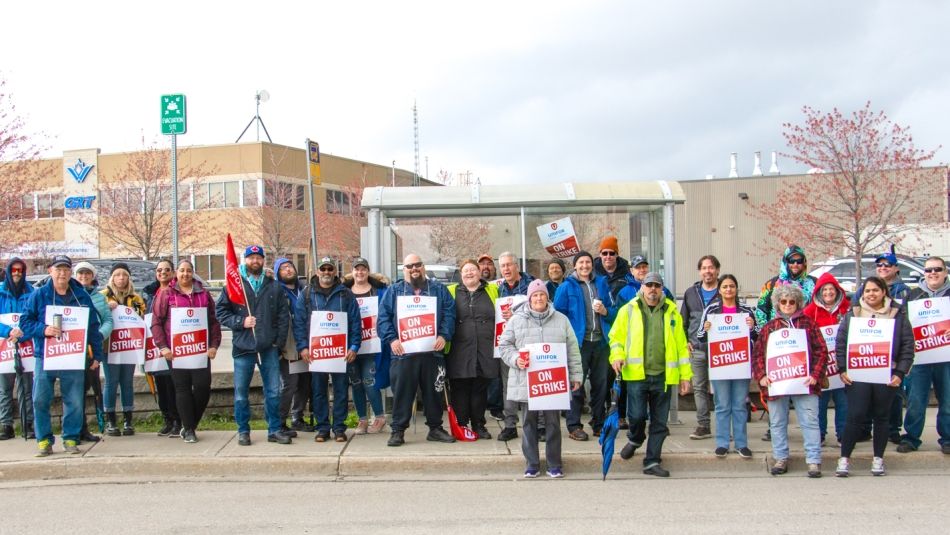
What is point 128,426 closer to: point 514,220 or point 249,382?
point 249,382

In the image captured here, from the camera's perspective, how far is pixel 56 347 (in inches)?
302

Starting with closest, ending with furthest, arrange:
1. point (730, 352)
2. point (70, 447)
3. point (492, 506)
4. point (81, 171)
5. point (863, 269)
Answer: point (492, 506), point (730, 352), point (70, 447), point (863, 269), point (81, 171)

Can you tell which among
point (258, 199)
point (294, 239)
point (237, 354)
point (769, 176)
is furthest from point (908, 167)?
point (258, 199)

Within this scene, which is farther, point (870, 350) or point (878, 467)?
point (878, 467)

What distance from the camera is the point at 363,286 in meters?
8.91

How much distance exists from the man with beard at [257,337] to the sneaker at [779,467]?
4.68 m

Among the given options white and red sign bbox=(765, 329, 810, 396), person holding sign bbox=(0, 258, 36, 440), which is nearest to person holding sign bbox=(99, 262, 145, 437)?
person holding sign bbox=(0, 258, 36, 440)

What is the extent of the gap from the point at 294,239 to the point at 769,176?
2269 cm

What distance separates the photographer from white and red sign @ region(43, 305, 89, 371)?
7680 mm

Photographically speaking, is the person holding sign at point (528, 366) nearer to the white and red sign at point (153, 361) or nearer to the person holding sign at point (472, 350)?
the person holding sign at point (472, 350)

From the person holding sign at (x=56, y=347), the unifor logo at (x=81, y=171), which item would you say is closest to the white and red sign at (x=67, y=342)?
the person holding sign at (x=56, y=347)

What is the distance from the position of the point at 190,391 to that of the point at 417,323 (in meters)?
2.43

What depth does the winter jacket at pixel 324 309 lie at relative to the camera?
8.31 metres

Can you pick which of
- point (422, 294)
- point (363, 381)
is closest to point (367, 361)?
point (363, 381)
